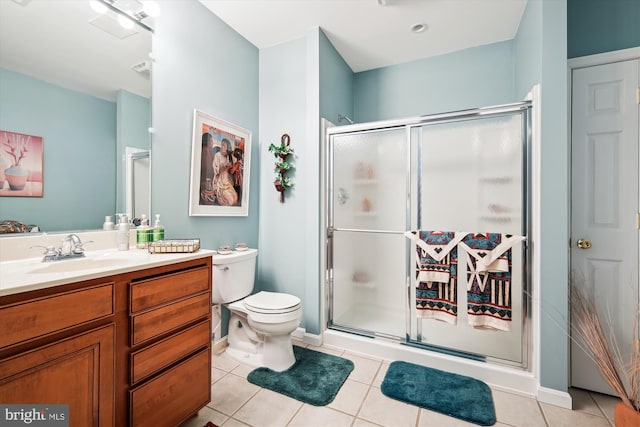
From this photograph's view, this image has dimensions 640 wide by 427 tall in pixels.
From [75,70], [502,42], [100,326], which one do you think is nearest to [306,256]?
[100,326]

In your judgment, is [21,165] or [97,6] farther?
[97,6]

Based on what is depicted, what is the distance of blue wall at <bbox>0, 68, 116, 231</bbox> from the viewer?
128 cm

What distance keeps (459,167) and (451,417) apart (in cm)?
157

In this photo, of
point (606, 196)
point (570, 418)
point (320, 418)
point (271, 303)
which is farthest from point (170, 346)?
point (606, 196)

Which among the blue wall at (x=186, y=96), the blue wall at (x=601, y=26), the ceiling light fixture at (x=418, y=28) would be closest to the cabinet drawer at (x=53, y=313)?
the blue wall at (x=186, y=96)

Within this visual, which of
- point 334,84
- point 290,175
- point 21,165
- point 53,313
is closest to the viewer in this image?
point 53,313

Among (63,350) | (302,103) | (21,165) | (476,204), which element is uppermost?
(302,103)

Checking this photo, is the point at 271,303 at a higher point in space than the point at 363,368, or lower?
higher

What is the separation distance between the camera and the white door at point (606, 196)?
1725mm

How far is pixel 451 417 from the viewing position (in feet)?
5.13

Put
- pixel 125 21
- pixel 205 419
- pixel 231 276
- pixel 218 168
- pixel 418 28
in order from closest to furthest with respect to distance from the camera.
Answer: pixel 205 419 < pixel 125 21 < pixel 231 276 < pixel 218 168 < pixel 418 28

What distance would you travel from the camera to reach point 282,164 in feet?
8.11

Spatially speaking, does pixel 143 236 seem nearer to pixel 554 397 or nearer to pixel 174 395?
pixel 174 395

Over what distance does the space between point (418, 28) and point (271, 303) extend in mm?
2552
